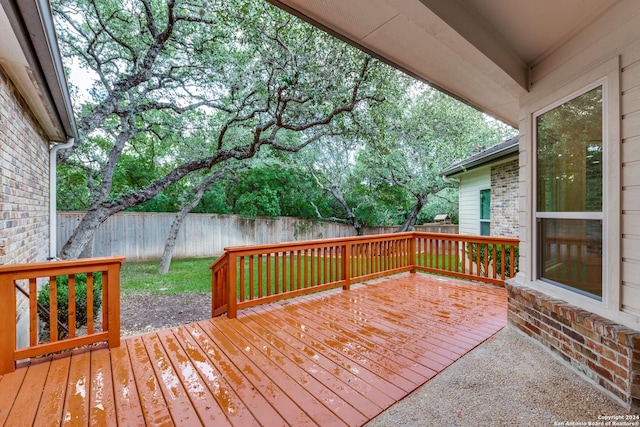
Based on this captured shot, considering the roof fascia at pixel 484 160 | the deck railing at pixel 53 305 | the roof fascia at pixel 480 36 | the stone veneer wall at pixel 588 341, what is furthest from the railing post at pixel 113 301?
the roof fascia at pixel 484 160

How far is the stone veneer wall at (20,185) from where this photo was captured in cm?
255

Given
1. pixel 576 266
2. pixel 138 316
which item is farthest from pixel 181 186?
pixel 576 266

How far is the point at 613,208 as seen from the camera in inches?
78.9

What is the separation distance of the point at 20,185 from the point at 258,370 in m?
Result: 3.18

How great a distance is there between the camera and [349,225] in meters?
12.3

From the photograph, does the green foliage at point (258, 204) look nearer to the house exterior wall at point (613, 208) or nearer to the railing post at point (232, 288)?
the railing post at point (232, 288)

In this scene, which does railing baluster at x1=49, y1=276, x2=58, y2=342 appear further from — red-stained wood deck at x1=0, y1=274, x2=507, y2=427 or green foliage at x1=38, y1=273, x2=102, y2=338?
green foliage at x1=38, y1=273, x2=102, y2=338

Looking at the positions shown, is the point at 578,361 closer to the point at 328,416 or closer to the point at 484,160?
the point at 328,416

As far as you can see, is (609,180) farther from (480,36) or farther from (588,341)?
(480,36)

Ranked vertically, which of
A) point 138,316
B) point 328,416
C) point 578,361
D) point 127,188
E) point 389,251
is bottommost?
point 138,316

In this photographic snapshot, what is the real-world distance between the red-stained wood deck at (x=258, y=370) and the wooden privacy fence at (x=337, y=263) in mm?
371

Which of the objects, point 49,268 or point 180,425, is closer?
point 180,425

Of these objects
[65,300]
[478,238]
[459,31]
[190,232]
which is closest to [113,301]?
[65,300]

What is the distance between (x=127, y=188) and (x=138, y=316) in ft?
21.5
